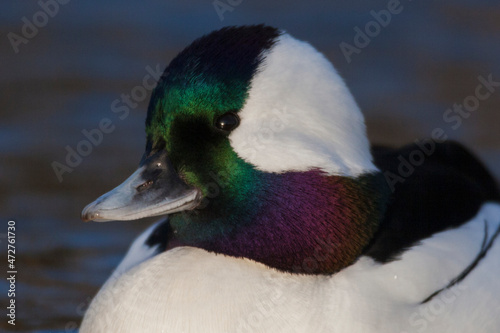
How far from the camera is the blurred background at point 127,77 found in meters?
6.00

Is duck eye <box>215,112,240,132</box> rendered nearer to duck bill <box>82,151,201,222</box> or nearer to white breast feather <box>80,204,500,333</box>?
duck bill <box>82,151,201,222</box>

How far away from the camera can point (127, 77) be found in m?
7.38

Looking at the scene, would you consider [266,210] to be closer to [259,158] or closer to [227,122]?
[259,158]

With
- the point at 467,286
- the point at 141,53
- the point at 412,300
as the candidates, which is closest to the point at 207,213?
the point at 412,300

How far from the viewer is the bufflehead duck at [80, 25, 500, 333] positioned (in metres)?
3.59

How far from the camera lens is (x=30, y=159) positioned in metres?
6.45

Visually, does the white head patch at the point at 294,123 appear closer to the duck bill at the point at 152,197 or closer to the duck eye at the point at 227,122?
the duck eye at the point at 227,122

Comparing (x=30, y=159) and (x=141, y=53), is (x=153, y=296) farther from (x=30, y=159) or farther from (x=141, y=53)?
(x=141, y=53)

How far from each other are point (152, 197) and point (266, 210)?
46 centimetres

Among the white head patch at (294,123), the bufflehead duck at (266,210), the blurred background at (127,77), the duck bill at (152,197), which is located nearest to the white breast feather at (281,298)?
the bufflehead duck at (266,210)

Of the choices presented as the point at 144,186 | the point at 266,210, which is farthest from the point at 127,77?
the point at 266,210

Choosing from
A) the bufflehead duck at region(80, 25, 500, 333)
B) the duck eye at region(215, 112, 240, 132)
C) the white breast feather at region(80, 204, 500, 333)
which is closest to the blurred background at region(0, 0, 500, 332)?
the white breast feather at region(80, 204, 500, 333)

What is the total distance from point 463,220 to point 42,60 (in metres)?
4.29

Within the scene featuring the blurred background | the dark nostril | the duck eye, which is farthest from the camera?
the blurred background
